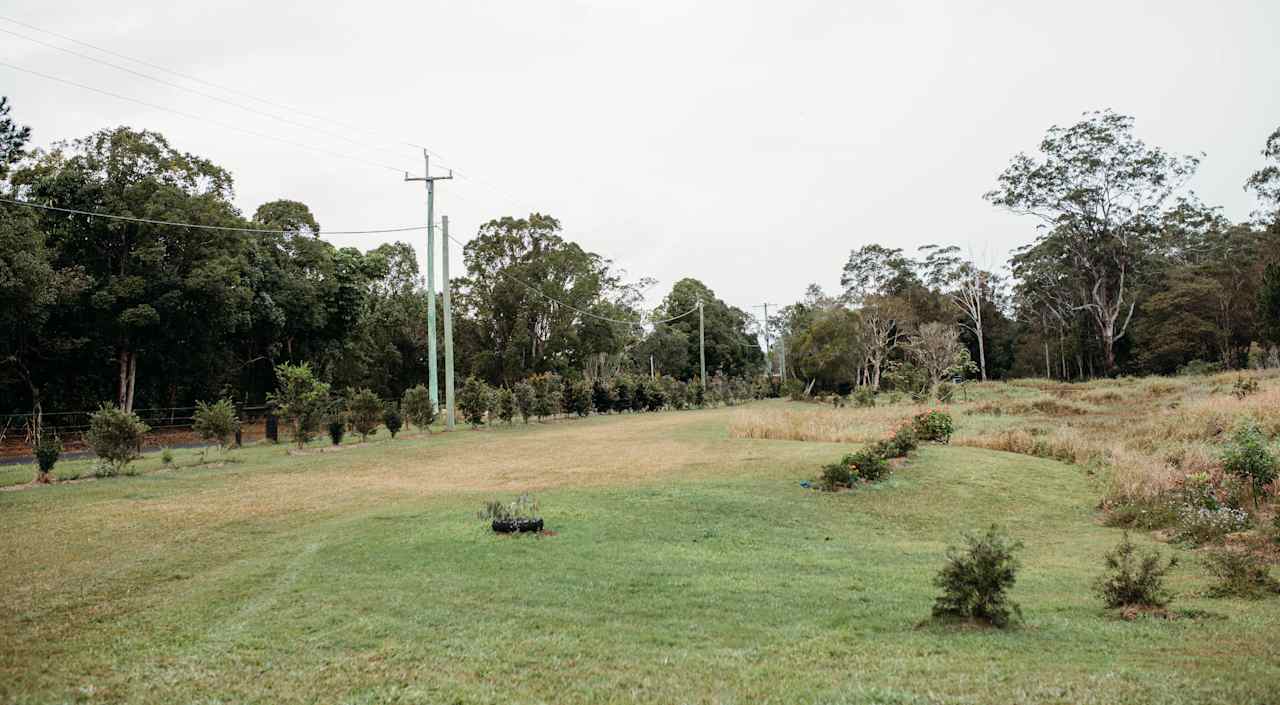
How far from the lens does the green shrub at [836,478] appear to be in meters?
12.5

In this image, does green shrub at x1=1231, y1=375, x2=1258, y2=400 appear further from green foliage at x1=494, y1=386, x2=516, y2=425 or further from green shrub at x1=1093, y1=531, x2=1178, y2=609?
green foliage at x1=494, y1=386, x2=516, y2=425

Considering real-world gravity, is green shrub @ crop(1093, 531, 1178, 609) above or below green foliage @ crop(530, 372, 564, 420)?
below

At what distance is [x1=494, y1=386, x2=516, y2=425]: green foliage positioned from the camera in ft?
97.7

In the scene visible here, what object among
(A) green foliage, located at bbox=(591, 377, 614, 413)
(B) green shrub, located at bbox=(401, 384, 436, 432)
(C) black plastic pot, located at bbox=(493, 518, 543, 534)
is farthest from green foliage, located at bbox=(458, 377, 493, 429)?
(C) black plastic pot, located at bbox=(493, 518, 543, 534)

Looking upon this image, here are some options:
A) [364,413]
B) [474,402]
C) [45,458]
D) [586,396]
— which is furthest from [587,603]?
[586,396]

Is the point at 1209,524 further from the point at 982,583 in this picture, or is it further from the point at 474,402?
the point at 474,402

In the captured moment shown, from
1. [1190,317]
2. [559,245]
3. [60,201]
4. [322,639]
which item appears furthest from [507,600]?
[1190,317]

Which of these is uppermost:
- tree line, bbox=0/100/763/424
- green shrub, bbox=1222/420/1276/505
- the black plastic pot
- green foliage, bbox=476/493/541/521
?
tree line, bbox=0/100/763/424

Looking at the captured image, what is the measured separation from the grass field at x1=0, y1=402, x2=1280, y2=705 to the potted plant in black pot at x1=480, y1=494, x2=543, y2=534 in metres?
0.24

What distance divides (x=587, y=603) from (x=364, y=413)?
1900cm

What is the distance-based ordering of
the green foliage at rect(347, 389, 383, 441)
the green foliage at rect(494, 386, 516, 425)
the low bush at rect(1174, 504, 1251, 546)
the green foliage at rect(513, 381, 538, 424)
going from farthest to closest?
the green foliage at rect(513, 381, 538, 424) → the green foliage at rect(494, 386, 516, 425) → the green foliage at rect(347, 389, 383, 441) → the low bush at rect(1174, 504, 1251, 546)

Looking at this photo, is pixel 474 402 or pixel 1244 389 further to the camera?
pixel 474 402

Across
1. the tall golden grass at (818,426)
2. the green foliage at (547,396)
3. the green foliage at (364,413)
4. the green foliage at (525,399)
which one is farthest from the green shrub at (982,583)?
the green foliage at (547,396)

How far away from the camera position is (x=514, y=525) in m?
8.83
